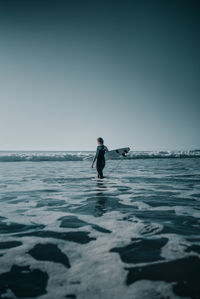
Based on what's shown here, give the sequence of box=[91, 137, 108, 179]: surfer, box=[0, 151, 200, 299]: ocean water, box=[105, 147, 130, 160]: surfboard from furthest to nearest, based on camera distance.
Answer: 1. box=[105, 147, 130, 160]: surfboard
2. box=[91, 137, 108, 179]: surfer
3. box=[0, 151, 200, 299]: ocean water

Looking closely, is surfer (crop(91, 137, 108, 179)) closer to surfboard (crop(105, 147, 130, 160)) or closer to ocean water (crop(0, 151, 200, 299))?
surfboard (crop(105, 147, 130, 160))

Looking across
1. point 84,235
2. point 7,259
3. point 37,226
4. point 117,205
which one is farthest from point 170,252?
point 117,205

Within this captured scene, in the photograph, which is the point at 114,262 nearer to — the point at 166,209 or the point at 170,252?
the point at 170,252

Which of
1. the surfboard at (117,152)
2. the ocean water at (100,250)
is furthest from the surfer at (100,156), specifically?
the ocean water at (100,250)

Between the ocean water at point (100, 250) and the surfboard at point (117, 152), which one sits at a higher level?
the surfboard at point (117, 152)

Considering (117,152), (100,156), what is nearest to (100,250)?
(100,156)

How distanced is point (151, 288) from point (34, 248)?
73.2 inches

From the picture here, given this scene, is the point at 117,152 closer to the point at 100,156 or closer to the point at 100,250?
the point at 100,156

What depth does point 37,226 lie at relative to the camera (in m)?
4.41

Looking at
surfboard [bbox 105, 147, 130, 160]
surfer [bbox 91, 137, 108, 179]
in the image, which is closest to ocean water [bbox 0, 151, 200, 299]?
surfer [bbox 91, 137, 108, 179]

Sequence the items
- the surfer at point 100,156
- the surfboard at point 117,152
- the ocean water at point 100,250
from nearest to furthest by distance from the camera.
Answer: the ocean water at point 100,250, the surfer at point 100,156, the surfboard at point 117,152

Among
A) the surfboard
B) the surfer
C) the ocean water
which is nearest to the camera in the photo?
the ocean water

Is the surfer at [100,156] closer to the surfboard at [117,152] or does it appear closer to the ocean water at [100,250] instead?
the surfboard at [117,152]

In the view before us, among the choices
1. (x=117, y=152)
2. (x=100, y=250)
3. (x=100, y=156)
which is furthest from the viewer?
(x=117, y=152)
